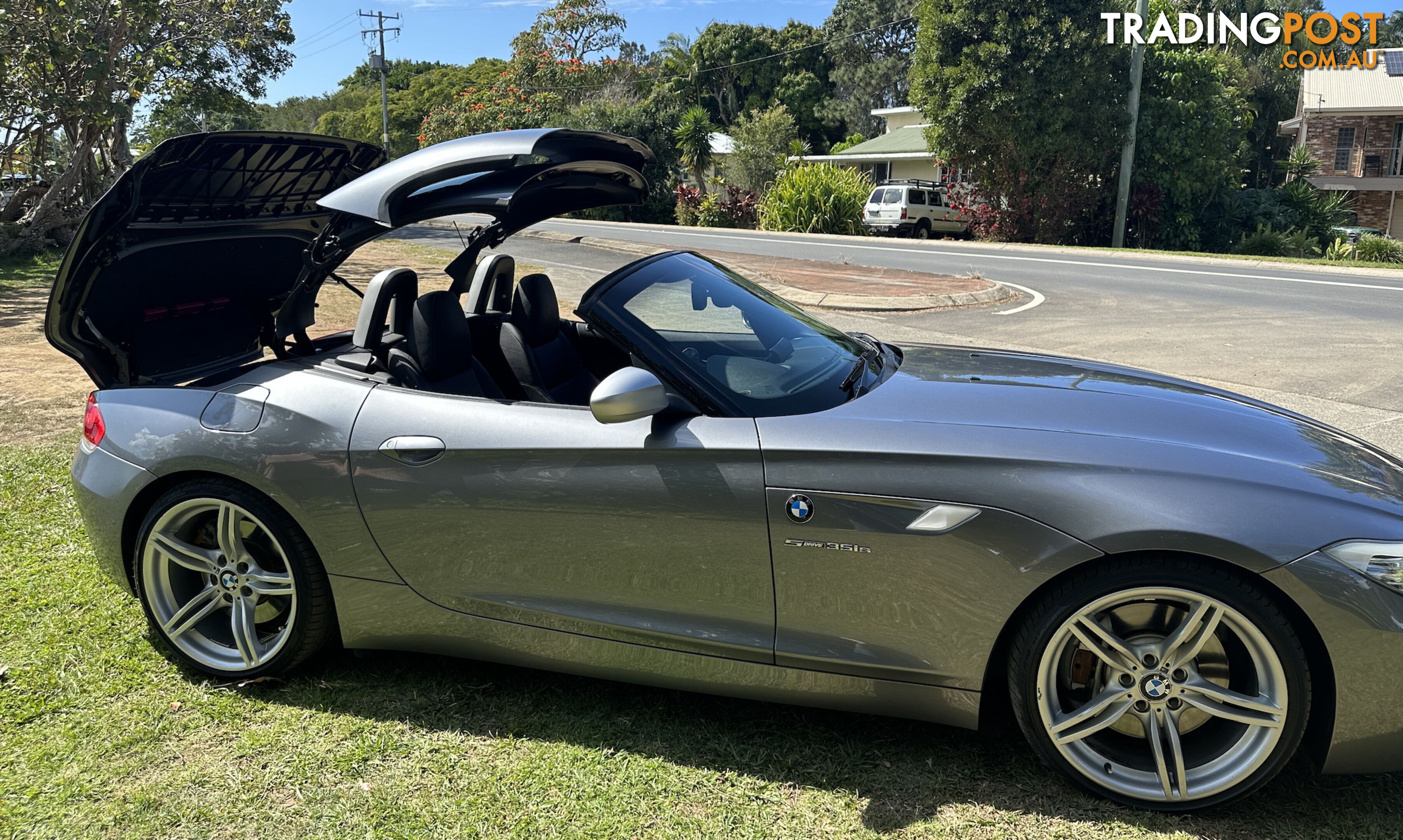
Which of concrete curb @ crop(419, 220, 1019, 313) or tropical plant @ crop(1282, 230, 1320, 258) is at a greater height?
concrete curb @ crop(419, 220, 1019, 313)

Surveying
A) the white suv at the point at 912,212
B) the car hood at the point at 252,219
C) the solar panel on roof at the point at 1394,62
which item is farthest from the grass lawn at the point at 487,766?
the solar panel on roof at the point at 1394,62

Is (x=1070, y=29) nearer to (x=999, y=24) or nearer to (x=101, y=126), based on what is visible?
(x=999, y=24)

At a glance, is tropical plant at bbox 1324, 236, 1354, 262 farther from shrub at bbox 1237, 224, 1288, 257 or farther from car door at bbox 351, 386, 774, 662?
car door at bbox 351, 386, 774, 662

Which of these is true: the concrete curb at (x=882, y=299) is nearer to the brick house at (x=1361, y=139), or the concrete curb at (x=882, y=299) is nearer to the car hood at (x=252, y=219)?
the car hood at (x=252, y=219)

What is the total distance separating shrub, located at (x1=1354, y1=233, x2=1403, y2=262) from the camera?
74.0 feet

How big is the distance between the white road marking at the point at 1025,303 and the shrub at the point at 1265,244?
13577 millimetres

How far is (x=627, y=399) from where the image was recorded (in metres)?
2.52

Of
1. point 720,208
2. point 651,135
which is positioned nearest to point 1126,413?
point 720,208

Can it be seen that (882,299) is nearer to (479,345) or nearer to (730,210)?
(479,345)

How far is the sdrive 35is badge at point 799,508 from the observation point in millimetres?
2475

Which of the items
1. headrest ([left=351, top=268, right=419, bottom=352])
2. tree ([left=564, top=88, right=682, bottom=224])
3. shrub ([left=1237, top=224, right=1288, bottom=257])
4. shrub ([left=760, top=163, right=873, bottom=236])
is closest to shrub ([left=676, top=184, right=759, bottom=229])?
tree ([left=564, top=88, right=682, bottom=224])

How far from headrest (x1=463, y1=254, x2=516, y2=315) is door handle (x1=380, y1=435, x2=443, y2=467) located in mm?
1142

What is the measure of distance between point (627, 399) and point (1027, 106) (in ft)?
90.0

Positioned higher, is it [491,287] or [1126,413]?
[491,287]
